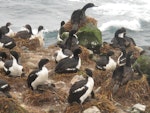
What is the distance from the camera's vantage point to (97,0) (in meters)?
55.6

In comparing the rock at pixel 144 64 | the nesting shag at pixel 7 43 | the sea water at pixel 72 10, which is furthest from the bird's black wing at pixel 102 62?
the sea water at pixel 72 10

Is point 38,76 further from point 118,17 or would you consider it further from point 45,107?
point 118,17

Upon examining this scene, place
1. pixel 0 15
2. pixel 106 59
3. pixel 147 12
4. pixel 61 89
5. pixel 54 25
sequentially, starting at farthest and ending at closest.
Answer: pixel 147 12, pixel 0 15, pixel 54 25, pixel 106 59, pixel 61 89

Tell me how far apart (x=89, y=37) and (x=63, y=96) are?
7009 millimetres

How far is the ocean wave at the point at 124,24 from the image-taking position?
44.9 m

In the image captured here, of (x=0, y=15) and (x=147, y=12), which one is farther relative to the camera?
(x=147, y=12)

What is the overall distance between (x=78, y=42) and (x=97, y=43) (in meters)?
Answer: 0.83

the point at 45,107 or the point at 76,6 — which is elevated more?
the point at 45,107

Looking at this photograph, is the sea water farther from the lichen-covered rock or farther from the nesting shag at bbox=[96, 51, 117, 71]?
the lichen-covered rock

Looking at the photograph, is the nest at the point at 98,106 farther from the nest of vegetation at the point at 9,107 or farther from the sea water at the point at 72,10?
the sea water at the point at 72,10

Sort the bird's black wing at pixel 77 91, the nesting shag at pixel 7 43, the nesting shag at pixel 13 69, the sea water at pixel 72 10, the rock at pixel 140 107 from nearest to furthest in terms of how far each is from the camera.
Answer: the bird's black wing at pixel 77 91, the rock at pixel 140 107, the nesting shag at pixel 13 69, the nesting shag at pixel 7 43, the sea water at pixel 72 10

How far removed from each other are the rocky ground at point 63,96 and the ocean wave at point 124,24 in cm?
2418

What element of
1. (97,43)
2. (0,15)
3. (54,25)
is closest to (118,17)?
(54,25)

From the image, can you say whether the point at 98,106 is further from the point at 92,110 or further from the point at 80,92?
the point at 80,92
